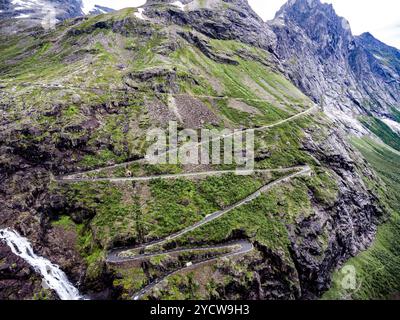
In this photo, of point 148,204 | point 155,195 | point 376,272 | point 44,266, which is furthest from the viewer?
point 376,272

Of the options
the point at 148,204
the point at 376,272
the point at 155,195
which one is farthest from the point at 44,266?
the point at 376,272

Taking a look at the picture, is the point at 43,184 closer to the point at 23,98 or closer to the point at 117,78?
the point at 23,98

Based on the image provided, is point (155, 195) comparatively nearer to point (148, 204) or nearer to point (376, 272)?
point (148, 204)

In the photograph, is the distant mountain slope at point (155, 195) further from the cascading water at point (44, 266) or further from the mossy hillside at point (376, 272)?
the mossy hillside at point (376, 272)

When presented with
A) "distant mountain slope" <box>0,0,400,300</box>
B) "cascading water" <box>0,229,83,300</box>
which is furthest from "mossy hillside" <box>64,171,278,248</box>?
"cascading water" <box>0,229,83,300</box>

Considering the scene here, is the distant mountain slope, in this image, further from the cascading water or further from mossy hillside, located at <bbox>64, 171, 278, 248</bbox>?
the cascading water

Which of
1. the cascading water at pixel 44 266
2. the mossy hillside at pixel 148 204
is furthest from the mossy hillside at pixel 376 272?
the cascading water at pixel 44 266

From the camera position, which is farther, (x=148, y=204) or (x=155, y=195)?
(x=155, y=195)

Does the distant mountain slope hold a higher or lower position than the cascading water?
higher

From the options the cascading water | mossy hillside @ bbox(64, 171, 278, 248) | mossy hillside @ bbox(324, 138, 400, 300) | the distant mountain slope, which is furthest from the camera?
mossy hillside @ bbox(324, 138, 400, 300)

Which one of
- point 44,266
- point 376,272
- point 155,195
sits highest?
point 155,195
